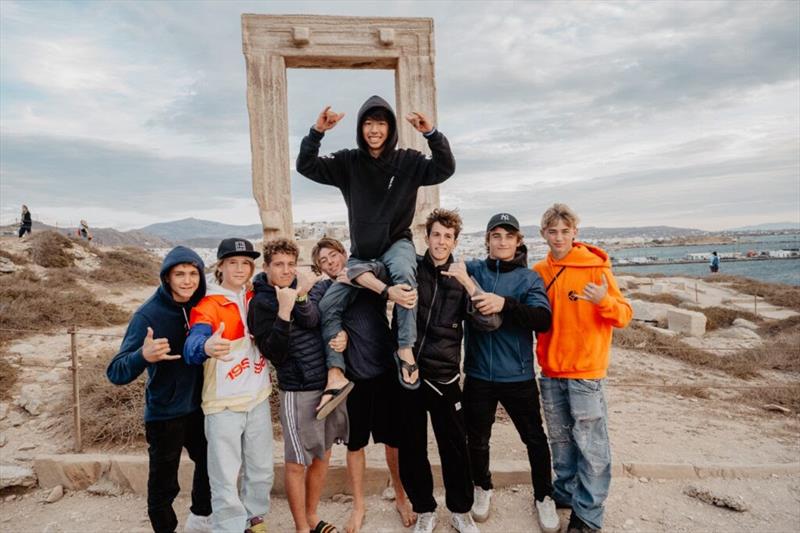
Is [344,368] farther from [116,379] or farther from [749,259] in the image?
Result: [749,259]

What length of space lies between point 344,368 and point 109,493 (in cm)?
261

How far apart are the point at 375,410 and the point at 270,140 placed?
449 centimetres

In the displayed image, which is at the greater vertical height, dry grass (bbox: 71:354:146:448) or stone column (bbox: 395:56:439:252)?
stone column (bbox: 395:56:439:252)

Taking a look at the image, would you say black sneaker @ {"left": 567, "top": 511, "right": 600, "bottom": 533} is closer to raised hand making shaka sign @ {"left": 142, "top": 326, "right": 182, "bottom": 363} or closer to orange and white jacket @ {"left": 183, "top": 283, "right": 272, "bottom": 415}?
orange and white jacket @ {"left": 183, "top": 283, "right": 272, "bottom": 415}

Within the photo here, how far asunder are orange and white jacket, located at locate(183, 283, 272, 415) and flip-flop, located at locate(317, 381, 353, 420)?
0.43 metres

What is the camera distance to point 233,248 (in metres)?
3.06

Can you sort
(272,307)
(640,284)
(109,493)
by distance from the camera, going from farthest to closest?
(640,284) < (109,493) < (272,307)

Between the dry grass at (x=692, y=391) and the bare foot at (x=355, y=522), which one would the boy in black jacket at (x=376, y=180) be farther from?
the dry grass at (x=692, y=391)

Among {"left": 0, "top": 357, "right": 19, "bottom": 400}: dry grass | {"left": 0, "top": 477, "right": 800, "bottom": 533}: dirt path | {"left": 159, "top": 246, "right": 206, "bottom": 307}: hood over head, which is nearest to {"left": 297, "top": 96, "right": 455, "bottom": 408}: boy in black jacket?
{"left": 159, "top": 246, "right": 206, "bottom": 307}: hood over head

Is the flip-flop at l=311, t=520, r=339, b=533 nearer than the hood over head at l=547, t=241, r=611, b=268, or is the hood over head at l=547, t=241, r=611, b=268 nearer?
the flip-flop at l=311, t=520, r=339, b=533

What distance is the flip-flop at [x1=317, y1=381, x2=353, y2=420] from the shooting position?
3014 millimetres

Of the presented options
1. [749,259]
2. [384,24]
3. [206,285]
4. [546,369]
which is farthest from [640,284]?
[749,259]

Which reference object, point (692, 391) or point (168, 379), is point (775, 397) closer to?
point (692, 391)

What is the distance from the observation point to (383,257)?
3.27m
